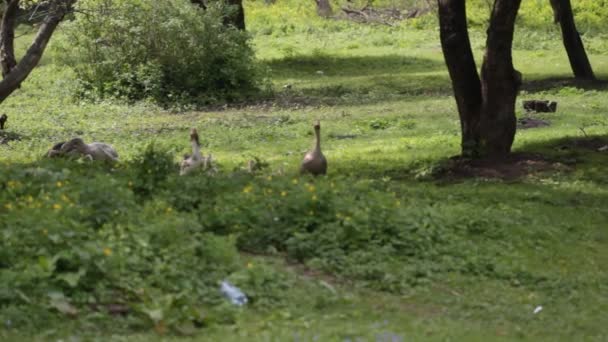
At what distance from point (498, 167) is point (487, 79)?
1.21m

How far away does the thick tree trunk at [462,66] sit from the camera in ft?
50.6

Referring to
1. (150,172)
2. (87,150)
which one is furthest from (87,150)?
(150,172)

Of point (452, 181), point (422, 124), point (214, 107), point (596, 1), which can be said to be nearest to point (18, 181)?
point (452, 181)

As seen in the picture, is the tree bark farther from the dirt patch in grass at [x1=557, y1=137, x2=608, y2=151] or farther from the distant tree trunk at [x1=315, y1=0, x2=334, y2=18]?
the distant tree trunk at [x1=315, y1=0, x2=334, y2=18]

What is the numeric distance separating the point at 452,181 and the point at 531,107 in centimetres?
749

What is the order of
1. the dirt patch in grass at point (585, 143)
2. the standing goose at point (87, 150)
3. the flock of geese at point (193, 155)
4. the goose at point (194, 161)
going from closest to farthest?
the goose at point (194, 161), the flock of geese at point (193, 155), the standing goose at point (87, 150), the dirt patch in grass at point (585, 143)

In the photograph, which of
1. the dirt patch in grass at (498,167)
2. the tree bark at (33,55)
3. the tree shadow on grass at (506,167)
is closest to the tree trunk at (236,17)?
the tree bark at (33,55)

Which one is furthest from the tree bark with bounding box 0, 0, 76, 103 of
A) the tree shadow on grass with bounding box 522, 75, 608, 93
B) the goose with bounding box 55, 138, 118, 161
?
the tree shadow on grass with bounding box 522, 75, 608, 93

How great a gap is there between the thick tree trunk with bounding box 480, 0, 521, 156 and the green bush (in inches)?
446

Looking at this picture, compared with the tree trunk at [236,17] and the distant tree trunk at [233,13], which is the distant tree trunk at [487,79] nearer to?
the distant tree trunk at [233,13]

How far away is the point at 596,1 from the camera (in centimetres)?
4081

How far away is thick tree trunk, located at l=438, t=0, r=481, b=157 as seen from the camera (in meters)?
15.4

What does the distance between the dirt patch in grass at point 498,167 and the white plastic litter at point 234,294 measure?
22.9 feet

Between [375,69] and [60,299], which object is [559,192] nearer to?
[60,299]
